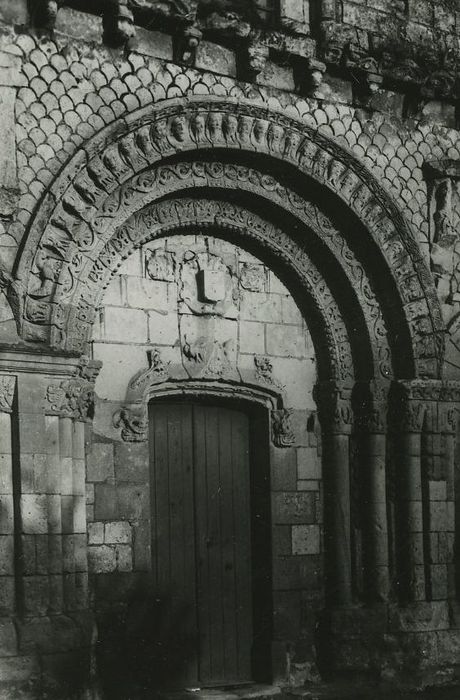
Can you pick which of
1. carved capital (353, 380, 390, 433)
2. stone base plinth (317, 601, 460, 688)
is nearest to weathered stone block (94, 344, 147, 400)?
carved capital (353, 380, 390, 433)

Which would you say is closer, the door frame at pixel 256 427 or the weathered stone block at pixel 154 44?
the weathered stone block at pixel 154 44

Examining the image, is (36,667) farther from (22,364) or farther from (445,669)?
(445,669)

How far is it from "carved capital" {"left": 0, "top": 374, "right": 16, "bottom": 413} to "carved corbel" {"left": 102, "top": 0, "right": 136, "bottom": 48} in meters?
2.69

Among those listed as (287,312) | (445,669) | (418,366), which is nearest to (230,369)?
(287,312)

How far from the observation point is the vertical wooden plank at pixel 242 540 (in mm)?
9914

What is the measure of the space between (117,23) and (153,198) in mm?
1323

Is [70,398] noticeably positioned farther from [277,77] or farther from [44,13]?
[277,77]

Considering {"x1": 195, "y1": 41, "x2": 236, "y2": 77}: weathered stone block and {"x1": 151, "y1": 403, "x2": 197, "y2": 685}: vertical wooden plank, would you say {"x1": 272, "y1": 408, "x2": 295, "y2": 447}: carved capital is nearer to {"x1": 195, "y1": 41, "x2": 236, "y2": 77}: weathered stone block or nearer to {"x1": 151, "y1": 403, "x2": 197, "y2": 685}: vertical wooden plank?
{"x1": 151, "y1": 403, "x2": 197, "y2": 685}: vertical wooden plank

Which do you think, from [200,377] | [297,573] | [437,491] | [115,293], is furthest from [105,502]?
[437,491]

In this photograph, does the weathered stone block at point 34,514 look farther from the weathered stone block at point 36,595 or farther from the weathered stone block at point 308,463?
the weathered stone block at point 308,463

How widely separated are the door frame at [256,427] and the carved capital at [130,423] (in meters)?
0.34

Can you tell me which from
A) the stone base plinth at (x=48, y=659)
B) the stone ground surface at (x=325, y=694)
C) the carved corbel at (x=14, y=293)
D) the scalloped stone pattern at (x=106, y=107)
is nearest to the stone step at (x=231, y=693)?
the stone ground surface at (x=325, y=694)

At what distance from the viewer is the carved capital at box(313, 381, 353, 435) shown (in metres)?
10.3

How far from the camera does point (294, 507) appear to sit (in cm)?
1015
